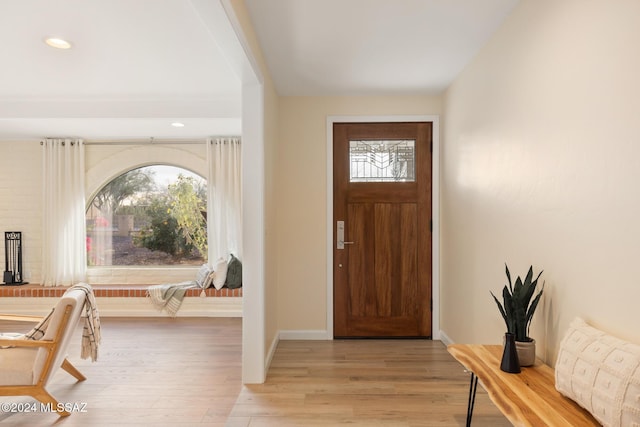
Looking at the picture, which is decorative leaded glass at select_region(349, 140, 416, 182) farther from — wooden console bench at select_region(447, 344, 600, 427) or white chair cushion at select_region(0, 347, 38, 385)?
white chair cushion at select_region(0, 347, 38, 385)

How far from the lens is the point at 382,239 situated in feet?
14.7

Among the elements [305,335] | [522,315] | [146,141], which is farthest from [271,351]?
[146,141]

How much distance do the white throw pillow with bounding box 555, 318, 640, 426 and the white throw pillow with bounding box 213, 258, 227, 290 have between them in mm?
4375

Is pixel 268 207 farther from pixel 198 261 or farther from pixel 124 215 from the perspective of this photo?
pixel 124 215

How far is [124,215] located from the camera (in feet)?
20.5

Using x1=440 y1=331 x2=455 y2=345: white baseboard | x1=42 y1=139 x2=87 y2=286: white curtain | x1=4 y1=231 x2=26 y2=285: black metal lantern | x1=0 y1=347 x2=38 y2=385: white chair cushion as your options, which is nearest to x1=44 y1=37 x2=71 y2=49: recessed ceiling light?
x1=0 y1=347 x2=38 y2=385: white chair cushion

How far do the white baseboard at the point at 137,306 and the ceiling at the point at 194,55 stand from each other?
2145mm

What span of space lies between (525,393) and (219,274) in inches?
169

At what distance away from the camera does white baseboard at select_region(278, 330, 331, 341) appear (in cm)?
448

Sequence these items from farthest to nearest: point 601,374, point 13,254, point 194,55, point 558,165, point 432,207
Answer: point 13,254 → point 432,207 → point 194,55 → point 558,165 → point 601,374

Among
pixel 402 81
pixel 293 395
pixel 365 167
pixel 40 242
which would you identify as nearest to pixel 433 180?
pixel 365 167

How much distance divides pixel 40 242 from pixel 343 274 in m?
4.36

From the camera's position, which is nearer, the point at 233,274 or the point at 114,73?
the point at 114,73

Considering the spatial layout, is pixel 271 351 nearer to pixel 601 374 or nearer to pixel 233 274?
pixel 233 274
